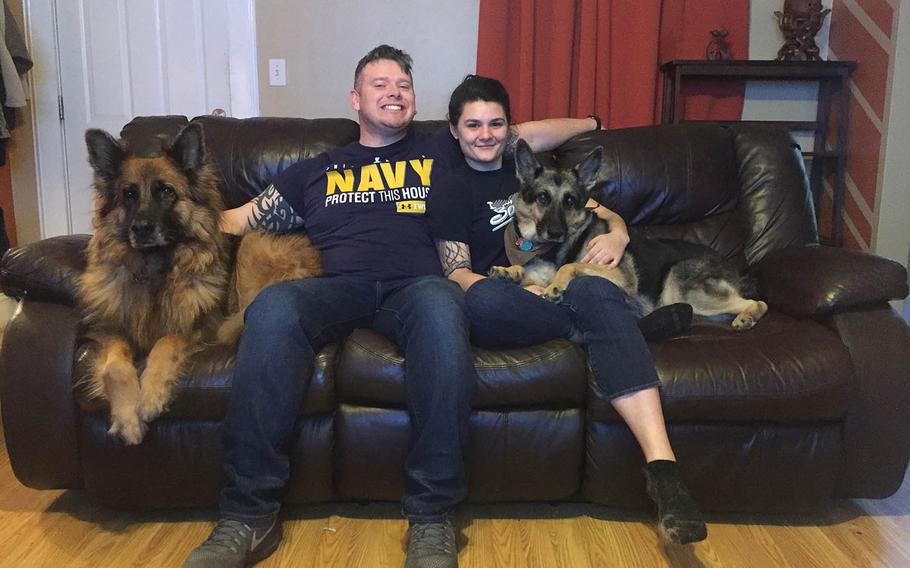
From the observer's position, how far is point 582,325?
188cm

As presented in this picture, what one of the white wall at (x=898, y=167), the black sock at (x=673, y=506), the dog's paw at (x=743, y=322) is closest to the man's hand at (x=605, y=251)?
the dog's paw at (x=743, y=322)

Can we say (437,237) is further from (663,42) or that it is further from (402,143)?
(663,42)

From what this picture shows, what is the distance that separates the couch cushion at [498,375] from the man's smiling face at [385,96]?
0.91 meters

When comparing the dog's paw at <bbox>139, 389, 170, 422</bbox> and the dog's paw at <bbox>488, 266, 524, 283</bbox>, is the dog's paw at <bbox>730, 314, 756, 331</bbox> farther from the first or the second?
the dog's paw at <bbox>139, 389, 170, 422</bbox>

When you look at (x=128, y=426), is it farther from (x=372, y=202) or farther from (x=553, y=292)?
(x=553, y=292)

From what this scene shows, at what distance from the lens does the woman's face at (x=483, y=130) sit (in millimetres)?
2197

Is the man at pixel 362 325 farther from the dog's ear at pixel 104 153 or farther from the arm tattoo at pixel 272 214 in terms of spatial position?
the dog's ear at pixel 104 153

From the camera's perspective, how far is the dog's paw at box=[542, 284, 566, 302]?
2.11 metres

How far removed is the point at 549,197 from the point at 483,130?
0.34 m

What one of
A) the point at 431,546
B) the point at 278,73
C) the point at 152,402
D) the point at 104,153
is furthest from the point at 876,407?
the point at 278,73

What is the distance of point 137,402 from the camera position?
1758mm

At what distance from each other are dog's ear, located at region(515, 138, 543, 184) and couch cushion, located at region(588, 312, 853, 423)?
32.3 inches

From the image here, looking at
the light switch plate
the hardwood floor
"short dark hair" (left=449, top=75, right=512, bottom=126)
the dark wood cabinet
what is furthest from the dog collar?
the light switch plate

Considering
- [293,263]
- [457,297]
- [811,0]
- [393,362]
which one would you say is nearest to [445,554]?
[393,362]
